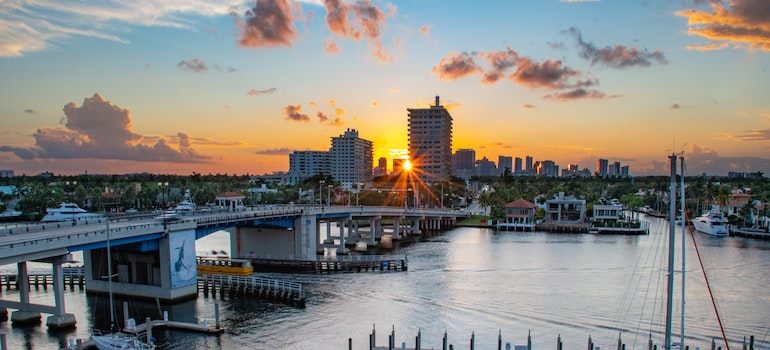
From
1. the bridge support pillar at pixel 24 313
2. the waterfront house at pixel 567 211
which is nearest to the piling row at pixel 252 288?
the bridge support pillar at pixel 24 313

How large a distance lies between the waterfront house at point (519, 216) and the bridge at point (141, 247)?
6171 centimetres

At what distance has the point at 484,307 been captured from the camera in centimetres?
4697

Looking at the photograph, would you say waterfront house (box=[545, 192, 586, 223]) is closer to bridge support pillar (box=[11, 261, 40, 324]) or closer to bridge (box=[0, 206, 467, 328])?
bridge (box=[0, 206, 467, 328])

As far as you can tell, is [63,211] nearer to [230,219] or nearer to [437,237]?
[230,219]

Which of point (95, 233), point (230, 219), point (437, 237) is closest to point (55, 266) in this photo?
point (95, 233)

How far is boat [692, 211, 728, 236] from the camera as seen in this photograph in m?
108

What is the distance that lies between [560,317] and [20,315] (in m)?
45.6

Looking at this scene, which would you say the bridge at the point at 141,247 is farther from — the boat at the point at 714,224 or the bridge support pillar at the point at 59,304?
the boat at the point at 714,224

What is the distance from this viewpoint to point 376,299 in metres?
50.9

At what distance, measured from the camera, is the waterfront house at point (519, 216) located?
124875 millimetres

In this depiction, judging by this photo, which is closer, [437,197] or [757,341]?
[757,341]

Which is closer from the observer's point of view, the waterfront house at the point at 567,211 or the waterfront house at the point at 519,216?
the waterfront house at the point at 519,216

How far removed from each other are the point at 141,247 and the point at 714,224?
116 metres

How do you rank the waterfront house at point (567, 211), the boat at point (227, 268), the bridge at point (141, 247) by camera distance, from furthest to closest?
the waterfront house at point (567, 211)
the boat at point (227, 268)
the bridge at point (141, 247)
